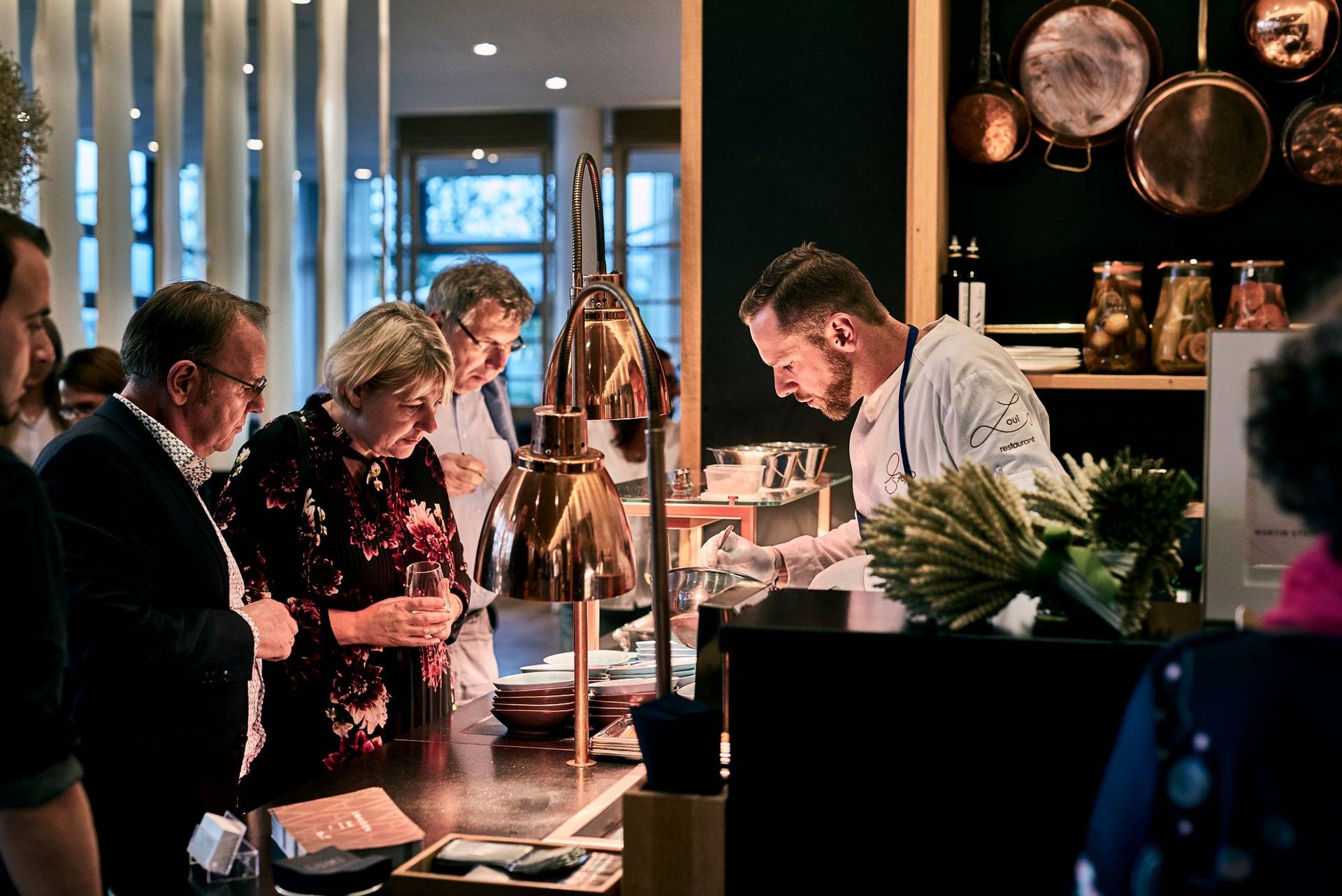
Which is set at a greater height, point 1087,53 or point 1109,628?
point 1087,53

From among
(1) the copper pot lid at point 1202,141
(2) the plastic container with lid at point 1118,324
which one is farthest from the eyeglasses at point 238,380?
(1) the copper pot lid at point 1202,141

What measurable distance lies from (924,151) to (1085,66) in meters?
0.57

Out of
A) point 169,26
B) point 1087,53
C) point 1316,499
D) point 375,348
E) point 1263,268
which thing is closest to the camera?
point 1316,499

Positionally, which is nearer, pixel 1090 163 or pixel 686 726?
pixel 686 726

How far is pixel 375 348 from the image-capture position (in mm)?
2504

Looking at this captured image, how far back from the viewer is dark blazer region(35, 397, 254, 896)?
6.30 ft

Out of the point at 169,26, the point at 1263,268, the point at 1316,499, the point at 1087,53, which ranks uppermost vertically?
the point at 169,26

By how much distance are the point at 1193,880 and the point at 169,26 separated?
5.65 meters

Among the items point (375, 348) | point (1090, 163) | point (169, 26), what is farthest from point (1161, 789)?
point (169, 26)

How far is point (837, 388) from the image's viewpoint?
2738 millimetres

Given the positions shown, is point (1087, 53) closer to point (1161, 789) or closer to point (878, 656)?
point (878, 656)

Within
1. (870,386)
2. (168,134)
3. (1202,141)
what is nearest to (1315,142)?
(1202,141)

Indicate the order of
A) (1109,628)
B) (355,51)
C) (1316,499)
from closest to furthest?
(1316,499) < (1109,628) < (355,51)

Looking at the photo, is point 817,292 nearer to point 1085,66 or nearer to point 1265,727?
point 1085,66
